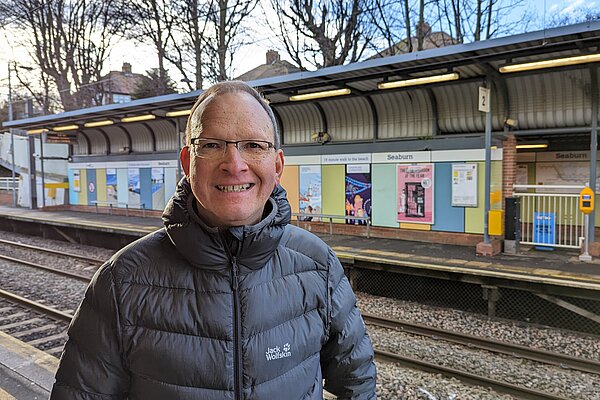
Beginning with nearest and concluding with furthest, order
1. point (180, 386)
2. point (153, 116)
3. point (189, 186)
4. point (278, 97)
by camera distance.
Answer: point (180, 386) → point (189, 186) → point (278, 97) → point (153, 116)

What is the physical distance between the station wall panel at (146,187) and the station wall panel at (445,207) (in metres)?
11.6

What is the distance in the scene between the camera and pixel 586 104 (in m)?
9.79

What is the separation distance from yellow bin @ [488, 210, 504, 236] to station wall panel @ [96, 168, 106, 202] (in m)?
16.7

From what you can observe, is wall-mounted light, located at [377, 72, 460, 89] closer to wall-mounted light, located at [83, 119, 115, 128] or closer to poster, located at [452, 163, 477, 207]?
poster, located at [452, 163, 477, 207]

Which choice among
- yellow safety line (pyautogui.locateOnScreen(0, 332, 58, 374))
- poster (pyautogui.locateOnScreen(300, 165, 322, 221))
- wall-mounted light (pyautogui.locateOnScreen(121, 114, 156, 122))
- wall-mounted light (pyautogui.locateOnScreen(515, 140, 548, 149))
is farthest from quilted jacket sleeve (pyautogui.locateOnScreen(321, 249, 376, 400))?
wall-mounted light (pyautogui.locateOnScreen(121, 114, 156, 122))

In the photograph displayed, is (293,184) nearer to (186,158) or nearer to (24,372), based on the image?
(24,372)

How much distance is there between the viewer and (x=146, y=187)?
1833 cm

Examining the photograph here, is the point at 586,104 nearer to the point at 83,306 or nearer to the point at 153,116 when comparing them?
the point at 83,306

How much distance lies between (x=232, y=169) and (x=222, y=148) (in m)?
0.09

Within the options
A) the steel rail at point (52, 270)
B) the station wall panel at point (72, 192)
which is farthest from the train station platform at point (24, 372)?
the station wall panel at point (72, 192)

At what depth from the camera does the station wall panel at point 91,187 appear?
68.9 feet

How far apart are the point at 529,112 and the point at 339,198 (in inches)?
212

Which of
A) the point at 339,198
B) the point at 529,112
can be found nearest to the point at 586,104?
the point at 529,112

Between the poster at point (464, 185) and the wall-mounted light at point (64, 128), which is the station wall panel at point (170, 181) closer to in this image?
the wall-mounted light at point (64, 128)
